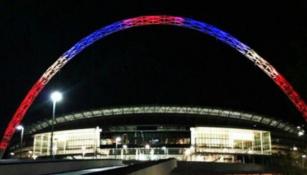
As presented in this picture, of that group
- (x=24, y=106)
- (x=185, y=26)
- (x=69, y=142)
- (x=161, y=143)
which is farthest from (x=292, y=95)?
(x=69, y=142)

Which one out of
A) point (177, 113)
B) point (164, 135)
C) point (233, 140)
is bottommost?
point (233, 140)

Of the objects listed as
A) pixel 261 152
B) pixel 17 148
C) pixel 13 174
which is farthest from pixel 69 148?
pixel 13 174

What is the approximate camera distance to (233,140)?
132m

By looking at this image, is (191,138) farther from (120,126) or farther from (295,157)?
(295,157)

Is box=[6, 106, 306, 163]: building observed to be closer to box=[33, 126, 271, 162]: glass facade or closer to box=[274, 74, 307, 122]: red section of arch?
box=[33, 126, 271, 162]: glass facade

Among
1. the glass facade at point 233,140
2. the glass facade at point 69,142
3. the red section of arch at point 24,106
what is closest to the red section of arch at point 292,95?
the glass facade at point 233,140

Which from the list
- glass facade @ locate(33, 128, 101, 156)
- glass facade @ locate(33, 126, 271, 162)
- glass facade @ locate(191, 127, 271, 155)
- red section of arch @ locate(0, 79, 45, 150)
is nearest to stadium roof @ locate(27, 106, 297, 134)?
glass facade @ locate(33, 128, 101, 156)

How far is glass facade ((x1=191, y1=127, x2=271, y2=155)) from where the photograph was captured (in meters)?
129

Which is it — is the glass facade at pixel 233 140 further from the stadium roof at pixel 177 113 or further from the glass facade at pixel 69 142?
the glass facade at pixel 69 142

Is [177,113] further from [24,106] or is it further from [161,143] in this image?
[24,106]

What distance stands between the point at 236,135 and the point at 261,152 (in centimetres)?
831

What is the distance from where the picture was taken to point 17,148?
5733 inches

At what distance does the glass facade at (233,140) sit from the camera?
129m

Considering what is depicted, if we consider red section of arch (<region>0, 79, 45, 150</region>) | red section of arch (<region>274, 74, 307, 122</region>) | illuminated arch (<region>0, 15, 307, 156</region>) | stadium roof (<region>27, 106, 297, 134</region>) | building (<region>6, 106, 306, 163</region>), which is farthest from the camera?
stadium roof (<region>27, 106, 297, 134</region>)
